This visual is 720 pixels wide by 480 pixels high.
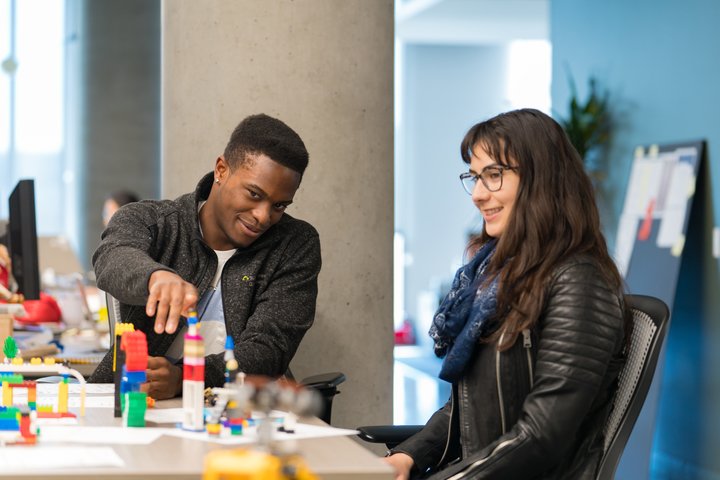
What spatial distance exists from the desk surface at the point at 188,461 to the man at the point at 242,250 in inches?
27.9

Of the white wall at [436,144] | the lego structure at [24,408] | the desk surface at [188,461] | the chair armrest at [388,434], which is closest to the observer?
the desk surface at [188,461]

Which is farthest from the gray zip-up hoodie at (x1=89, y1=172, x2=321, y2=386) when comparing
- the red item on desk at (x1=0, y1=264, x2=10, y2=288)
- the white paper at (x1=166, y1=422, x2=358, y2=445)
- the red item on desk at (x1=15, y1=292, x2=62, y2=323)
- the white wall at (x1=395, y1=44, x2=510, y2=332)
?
the white wall at (x1=395, y1=44, x2=510, y2=332)

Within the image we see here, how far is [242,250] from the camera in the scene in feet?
8.79

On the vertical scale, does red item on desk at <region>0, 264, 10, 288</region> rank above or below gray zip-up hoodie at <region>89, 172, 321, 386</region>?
below

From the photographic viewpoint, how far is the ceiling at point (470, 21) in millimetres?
9680

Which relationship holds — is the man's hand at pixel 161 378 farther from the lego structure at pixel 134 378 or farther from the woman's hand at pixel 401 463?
the woman's hand at pixel 401 463

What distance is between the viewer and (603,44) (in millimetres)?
6324

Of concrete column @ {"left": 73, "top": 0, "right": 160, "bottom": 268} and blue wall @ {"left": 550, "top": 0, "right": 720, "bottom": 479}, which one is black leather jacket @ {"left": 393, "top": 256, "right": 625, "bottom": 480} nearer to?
blue wall @ {"left": 550, "top": 0, "right": 720, "bottom": 479}

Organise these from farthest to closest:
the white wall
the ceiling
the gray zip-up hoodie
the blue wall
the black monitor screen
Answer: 1. the white wall
2. the ceiling
3. the blue wall
4. the black monitor screen
5. the gray zip-up hoodie

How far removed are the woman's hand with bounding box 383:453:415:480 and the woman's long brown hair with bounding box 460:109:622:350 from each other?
39cm

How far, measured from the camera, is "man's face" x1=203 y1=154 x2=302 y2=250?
8.41 ft

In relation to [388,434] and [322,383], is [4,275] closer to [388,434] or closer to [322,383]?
[322,383]

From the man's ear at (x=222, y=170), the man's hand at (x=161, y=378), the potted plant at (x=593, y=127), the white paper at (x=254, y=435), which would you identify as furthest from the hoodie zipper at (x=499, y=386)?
the potted plant at (x=593, y=127)

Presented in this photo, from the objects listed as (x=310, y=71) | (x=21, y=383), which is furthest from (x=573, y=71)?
(x=21, y=383)
